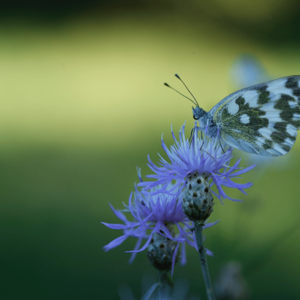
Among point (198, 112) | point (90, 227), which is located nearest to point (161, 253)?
point (198, 112)

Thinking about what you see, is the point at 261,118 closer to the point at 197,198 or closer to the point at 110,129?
the point at 197,198

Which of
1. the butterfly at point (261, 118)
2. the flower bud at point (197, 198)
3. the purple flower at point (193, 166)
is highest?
the butterfly at point (261, 118)

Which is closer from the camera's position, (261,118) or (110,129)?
(261,118)

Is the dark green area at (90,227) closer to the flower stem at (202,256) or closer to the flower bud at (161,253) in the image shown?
the flower bud at (161,253)

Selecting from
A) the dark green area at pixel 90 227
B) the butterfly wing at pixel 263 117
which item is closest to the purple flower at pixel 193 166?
the butterfly wing at pixel 263 117

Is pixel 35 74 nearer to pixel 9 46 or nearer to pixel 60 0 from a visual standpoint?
pixel 9 46
